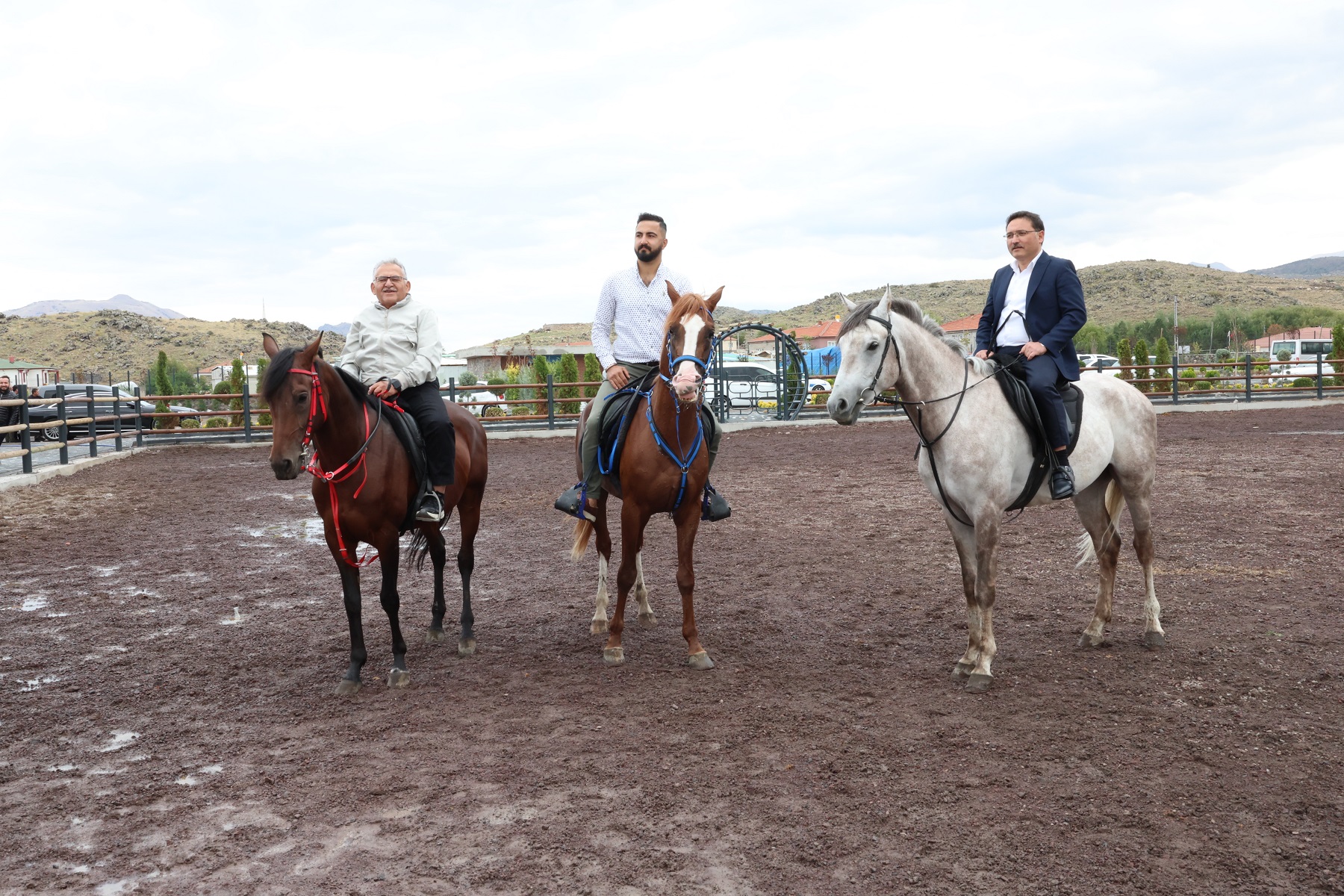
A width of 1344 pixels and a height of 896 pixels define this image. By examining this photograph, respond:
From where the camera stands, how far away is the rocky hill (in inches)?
3073

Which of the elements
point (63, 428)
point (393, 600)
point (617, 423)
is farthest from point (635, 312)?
point (63, 428)

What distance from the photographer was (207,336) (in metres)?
88.0

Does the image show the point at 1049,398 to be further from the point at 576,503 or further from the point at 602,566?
the point at 602,566

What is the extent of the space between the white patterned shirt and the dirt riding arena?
5.89 ft

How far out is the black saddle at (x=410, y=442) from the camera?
5.16 meters

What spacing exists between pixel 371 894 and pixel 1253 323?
96143 mm

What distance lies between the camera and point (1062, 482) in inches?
198

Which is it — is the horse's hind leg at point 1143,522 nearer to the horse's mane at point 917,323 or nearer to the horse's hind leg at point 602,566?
the horse's mane at point 917,323

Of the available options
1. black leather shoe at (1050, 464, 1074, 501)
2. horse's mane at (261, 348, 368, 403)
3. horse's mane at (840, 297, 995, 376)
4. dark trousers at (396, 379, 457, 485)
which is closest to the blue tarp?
horse's mane at (840, 297, 995, 376)

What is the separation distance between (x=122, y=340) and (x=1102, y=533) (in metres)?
94.5

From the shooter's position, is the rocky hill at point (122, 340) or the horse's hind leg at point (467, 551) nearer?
the horse's hind leg at point (467, 551)

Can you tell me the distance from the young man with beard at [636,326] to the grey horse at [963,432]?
1.19 meters

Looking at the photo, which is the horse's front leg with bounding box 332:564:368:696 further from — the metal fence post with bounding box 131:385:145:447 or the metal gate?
the metal fence post with bounding box 131:385:145:447

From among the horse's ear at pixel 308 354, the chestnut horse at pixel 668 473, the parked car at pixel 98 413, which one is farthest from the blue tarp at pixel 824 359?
the parked car at pixel 98 413
